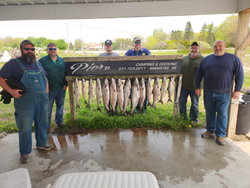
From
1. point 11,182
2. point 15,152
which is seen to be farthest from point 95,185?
point 15,152

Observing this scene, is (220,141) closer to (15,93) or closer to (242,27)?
(242,27)

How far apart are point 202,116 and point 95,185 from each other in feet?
16.8

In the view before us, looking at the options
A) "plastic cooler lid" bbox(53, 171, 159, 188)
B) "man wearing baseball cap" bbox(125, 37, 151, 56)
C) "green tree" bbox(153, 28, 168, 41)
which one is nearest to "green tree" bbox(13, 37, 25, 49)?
"green tree" bbox(153, 28, 168, 41)

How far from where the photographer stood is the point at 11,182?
133 centimetres

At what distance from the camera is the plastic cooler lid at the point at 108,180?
130 centimetres

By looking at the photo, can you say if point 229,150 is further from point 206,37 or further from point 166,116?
point 206,37

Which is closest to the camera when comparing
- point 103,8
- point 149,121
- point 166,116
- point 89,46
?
point 103,8

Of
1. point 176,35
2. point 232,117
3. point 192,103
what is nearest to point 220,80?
point 232,117

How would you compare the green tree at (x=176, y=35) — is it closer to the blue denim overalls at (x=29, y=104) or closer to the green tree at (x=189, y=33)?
the green tree at (x=189, y=33)

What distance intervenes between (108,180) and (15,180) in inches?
30.7

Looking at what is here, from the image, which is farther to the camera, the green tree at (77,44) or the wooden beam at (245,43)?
the green tree at (77,44)

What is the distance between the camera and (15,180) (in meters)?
1.35

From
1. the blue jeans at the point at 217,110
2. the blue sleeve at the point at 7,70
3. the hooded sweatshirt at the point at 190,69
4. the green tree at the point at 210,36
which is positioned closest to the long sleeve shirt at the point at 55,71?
the blue sleeve at the point at 7,70

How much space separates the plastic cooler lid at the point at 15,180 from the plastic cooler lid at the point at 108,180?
0.87ft
